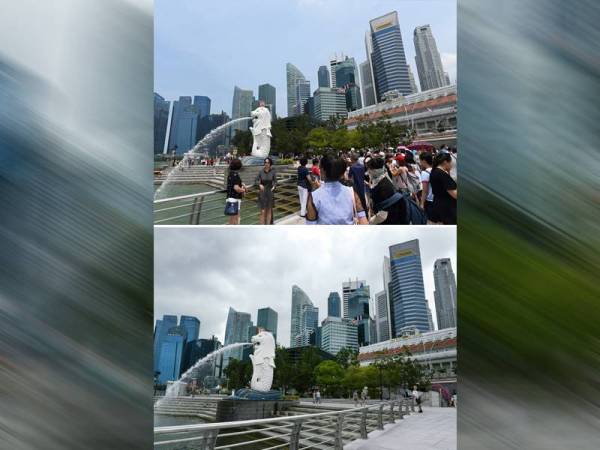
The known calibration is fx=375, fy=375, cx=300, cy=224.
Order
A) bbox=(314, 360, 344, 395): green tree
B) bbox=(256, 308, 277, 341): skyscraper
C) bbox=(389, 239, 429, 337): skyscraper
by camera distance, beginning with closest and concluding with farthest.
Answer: bbox=(389, 239, 429, 337): skyscraper, bbox=(256, 308, 277, 341): skyscraper, bbox=(314, 360, 344, 395): green tree

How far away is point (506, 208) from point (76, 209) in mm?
2326

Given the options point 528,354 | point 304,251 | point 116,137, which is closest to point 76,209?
point 116,137

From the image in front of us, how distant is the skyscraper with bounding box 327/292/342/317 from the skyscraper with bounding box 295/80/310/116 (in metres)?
2.15

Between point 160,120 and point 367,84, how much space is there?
93.9 inches

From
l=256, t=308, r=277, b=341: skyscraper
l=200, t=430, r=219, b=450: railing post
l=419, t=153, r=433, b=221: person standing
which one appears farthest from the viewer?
l=256, t=308, r=277, b=341: skyscraper

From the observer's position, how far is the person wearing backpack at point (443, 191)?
10.6 ft

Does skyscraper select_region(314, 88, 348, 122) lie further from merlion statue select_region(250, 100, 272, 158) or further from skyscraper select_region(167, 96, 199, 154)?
skyscraper select_region(167, 96, 199, 154)

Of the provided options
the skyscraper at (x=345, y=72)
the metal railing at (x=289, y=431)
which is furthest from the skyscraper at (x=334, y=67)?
the metal railing at (x=289, y=431)

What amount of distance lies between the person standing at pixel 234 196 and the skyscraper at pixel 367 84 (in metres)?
1.82

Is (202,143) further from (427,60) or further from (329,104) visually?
(427,60)

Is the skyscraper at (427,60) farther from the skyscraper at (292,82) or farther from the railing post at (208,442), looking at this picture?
the railing post at (208,442)

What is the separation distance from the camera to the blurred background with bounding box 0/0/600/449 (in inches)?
76.5

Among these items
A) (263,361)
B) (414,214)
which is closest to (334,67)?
(414,214)

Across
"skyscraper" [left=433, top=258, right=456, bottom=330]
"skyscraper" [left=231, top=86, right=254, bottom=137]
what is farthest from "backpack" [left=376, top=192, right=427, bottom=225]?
"skyscraper" [left=231, top=86, right=254, bottom=137]
